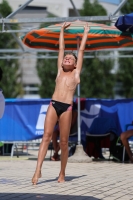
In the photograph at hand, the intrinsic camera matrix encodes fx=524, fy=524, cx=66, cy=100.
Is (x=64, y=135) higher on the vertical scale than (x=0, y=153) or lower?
higher

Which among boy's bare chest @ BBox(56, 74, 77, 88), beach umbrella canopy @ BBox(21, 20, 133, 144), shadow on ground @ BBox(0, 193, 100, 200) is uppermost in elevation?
beach umbrella canopy @ BBox(21, 20, 133, 144)

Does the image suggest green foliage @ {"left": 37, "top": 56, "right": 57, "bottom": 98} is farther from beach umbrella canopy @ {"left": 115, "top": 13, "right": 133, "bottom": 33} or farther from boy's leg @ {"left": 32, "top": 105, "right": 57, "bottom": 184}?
boy's leg @ {"left": 32, "top": 105, "right": 57, "bottom": 184}

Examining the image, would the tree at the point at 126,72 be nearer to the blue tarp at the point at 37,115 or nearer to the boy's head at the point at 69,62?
the blue tarp at the point at 37,115

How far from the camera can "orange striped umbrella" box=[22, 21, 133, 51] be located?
11656 millimetres

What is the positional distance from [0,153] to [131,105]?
12.1ft

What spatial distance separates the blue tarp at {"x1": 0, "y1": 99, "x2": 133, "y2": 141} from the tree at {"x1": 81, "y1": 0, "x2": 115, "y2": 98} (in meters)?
23.7

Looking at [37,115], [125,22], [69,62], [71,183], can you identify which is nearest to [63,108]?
[69,62]

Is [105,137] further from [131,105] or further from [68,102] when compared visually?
[68,102]

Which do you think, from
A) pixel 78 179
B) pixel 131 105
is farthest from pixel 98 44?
pixel 78 179

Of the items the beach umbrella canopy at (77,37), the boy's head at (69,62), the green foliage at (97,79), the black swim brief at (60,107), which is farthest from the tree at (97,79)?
the black swim brief at (60,107)

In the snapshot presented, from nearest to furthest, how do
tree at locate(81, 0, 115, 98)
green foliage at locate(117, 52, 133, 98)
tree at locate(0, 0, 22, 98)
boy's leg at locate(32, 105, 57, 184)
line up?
boy's leg at locate(32, 105, 57, 184)
tree at locate(81, 0, 115, 98)
green foliage at locate(117, 52, 133, 98)
tree at locate(0, 0, 22, 98)

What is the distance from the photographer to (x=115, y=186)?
7.27 meters

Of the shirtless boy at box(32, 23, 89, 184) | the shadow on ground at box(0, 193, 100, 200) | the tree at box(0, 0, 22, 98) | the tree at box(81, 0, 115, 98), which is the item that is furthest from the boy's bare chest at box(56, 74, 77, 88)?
the tree at box(0, 0, 22, 98)

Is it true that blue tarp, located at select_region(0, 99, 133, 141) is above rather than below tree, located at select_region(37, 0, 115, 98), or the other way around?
below
